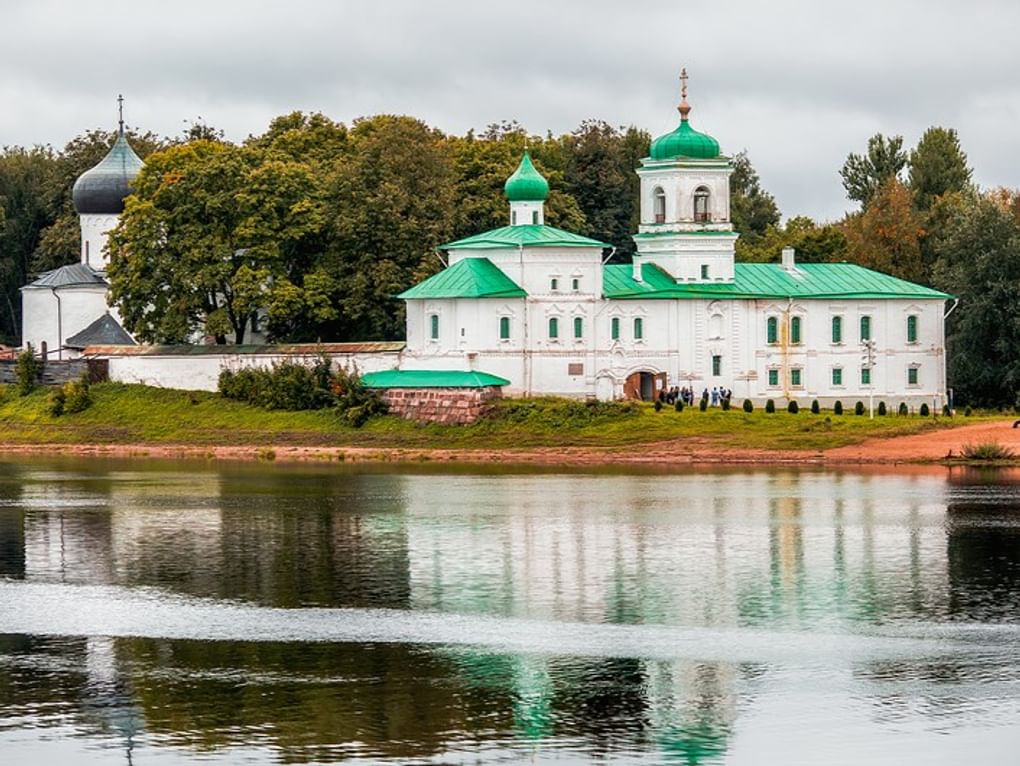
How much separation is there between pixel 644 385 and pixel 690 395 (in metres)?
1.68

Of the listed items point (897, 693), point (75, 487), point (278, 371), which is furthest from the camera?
point (278, 371)

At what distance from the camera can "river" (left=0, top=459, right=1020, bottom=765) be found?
24.8 m

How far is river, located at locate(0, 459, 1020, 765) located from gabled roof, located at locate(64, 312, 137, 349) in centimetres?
2669

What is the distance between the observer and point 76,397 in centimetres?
7031

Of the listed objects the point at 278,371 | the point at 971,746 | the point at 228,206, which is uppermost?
the point at 228,206

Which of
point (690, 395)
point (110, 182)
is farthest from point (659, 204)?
point (110, 182)

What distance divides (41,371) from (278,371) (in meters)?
9.98

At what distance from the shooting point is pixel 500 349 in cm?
6631

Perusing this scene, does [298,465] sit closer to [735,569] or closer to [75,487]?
[75,487]

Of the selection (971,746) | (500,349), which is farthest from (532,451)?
(971,746)

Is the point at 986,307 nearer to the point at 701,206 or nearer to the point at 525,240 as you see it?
the point at 701,206

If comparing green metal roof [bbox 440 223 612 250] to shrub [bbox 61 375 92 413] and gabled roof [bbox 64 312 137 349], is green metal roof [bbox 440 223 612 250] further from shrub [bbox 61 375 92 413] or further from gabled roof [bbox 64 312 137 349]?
gabled roof [bbox 64 312 137 349]

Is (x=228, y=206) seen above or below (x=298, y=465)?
above

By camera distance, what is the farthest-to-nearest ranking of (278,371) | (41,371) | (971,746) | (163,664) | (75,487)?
(41,371) < (278,371) < (75,487) < (163,664) < (971,746)
